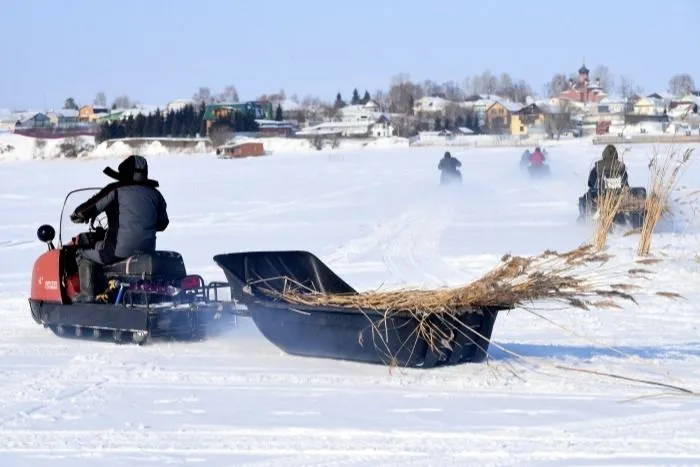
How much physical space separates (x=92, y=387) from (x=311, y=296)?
160 cm

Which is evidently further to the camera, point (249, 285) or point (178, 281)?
point (178, 281)

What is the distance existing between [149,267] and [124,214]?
487 millimetres

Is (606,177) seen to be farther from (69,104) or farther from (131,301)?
(69,104)

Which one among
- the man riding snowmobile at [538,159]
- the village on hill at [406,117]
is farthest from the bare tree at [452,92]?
the man riding snowmobile at [538,159]

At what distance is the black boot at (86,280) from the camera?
27.3 ft

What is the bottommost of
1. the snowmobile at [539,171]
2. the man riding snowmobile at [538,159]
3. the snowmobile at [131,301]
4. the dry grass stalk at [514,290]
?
the snowmobile at [539,171]

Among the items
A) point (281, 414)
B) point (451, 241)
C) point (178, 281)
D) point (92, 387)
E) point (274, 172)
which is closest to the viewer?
point (281, 414)

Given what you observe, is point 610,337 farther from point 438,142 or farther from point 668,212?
point 438,142

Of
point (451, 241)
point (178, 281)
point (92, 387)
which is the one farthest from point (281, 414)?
point (451, 241)

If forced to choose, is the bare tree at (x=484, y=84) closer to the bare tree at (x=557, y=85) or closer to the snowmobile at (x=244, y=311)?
the bare tree at (x=557, y=85)

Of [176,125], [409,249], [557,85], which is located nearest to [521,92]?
[557,85]

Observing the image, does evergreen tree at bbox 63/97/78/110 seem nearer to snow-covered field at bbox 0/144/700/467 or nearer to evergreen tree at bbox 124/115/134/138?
evergreen tree at bbox 124/115/134/138

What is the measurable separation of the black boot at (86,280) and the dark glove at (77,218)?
30 cm

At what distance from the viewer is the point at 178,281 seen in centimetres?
806
